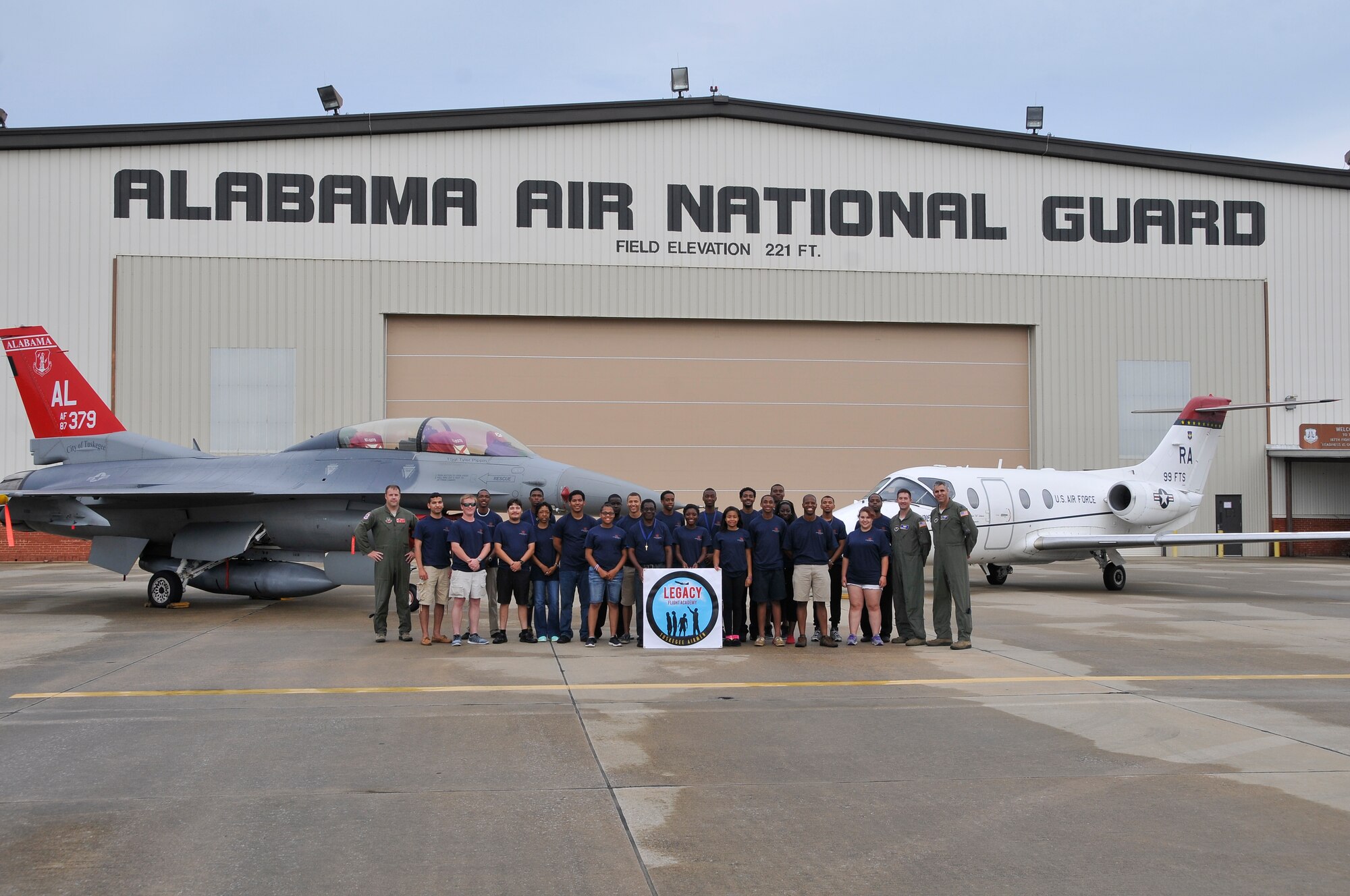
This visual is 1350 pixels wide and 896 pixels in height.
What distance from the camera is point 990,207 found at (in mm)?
28891

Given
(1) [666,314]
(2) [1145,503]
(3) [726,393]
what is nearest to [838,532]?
(2) [1145,503]

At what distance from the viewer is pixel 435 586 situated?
11.6m

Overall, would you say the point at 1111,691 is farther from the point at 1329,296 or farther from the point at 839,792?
the point at 1329,296

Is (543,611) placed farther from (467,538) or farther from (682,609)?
(682,609)

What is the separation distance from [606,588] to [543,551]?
0.83 m

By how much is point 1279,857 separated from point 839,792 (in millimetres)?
2069

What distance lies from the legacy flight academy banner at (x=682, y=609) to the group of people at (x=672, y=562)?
25cm

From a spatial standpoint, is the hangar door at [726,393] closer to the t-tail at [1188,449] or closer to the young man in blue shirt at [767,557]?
the t-tail at [1188,449]

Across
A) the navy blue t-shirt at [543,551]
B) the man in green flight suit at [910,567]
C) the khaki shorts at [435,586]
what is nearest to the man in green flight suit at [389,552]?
the khaki shorts at [435,586]

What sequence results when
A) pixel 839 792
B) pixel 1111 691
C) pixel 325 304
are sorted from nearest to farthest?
pixel 839 792 < pixel 1111 691 < pixel 325 304

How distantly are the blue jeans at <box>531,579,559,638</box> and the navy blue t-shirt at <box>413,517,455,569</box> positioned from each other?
1062 millimetres

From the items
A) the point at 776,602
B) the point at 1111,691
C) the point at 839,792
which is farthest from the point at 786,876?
the point at 776,602

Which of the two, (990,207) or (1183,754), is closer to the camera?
(1183,754)

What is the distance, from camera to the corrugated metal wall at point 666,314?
86.4ft
